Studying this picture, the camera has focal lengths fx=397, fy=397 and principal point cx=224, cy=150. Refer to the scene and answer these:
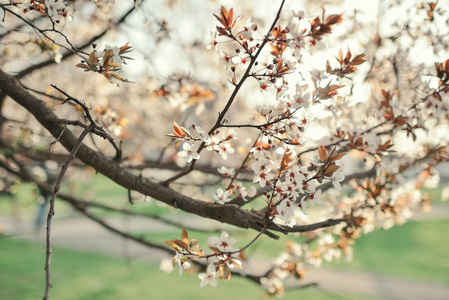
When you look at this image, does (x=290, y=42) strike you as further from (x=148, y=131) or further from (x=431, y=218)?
(x=431, y=218)

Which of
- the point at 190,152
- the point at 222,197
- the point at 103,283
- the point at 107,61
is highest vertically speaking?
the point at 103,283

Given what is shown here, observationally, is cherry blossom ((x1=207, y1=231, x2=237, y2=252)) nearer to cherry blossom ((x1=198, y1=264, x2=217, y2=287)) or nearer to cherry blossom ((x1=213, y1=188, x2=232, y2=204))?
cherry blossom ((x1=198, y1=264, x2=217, y2=287))

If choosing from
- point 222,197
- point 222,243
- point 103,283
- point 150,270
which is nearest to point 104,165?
point 222,197

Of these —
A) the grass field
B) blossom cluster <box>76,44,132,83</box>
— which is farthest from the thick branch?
the grass field

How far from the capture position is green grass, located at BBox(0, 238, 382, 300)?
6082mm

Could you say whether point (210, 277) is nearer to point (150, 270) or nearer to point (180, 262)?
point (180, 262)

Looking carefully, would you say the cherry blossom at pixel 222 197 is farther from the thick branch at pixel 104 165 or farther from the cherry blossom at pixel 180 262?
the cherry blossom at pixel 180 262

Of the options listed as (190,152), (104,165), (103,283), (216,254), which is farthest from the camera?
(103,283)

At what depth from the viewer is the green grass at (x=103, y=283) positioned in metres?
6.08

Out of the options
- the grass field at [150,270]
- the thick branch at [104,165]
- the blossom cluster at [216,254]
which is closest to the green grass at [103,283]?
the grass field at [150,270]

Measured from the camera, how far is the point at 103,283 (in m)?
6.62

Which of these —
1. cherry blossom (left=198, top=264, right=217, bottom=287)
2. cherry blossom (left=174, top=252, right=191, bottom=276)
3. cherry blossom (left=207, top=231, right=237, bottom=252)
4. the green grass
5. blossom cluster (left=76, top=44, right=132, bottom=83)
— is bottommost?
cherry blossom (left=198, top=264, right=217, bottom=287)

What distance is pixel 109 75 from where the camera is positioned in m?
1.56

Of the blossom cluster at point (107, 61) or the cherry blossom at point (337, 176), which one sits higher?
the blossom cluster at point (107, 61)
